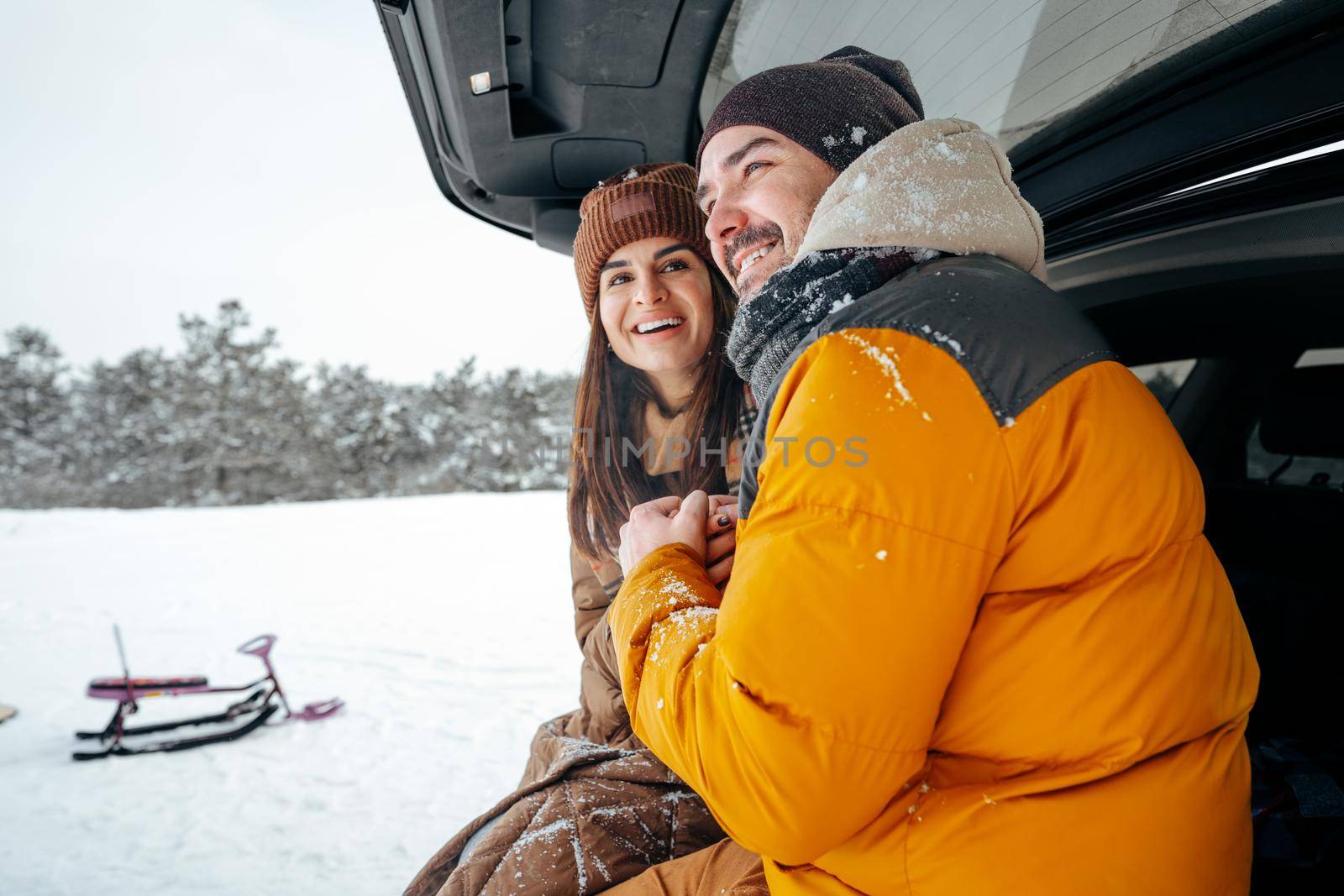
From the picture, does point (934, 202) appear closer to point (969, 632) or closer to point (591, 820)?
point (969, 632)

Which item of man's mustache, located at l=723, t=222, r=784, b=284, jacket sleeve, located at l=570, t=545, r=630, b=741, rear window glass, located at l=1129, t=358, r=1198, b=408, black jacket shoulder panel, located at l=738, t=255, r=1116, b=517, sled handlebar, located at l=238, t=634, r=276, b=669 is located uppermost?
man's mustache, located at l=723, t=222, r=784, b=284

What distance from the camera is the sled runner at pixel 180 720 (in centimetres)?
361

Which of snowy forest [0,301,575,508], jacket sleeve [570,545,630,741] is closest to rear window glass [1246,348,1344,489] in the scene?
jacket sleeve [570,545,630,741]

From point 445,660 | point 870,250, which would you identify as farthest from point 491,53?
point 445,660

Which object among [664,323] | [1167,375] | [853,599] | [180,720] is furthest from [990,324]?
[180,720]

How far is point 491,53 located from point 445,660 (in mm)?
4605

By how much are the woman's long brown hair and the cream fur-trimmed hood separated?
0.70m

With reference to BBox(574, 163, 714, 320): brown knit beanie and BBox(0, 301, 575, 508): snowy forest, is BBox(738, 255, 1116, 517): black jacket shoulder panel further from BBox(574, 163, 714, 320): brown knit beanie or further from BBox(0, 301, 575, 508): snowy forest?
BBox(0, 301, 575, 508): snowy forest

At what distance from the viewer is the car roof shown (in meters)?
1.11

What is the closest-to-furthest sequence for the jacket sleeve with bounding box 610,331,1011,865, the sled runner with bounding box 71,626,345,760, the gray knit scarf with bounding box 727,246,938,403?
the jacket sleeve with bounding box 610,331,1011,865 < the gray knit scarf with bounding box 727,246,938,403 < the sled runner with bounding box 71,626,345,760

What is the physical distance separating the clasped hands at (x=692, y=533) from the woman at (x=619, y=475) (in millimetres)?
366

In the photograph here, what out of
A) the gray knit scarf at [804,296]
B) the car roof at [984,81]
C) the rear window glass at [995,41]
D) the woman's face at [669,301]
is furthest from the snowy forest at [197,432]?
the gray knit scarf at [804,296]

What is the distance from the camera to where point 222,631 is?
573cm

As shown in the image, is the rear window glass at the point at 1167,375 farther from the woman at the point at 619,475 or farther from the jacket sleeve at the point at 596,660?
the jacket sleeve at the point at 596,660
